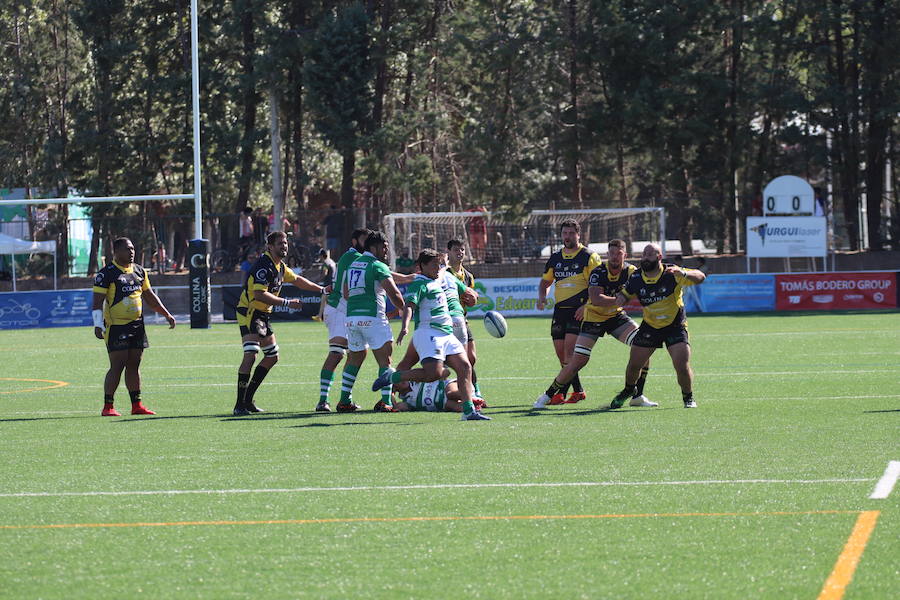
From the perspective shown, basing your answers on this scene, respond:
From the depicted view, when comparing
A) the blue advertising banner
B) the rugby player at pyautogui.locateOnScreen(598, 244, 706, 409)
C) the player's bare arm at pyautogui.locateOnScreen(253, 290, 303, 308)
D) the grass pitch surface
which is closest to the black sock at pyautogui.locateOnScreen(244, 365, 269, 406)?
the grass pitch surface

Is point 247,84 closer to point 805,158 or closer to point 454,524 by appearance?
point 805,158

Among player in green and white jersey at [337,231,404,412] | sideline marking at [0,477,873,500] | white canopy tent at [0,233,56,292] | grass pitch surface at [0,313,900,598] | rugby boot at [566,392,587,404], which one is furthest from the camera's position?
white canopy tent at [0,233,56,292]

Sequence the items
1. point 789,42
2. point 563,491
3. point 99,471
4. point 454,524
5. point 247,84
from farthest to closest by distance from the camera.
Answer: point 247,84
point 789,42
point 99,471
point 563,491
point 454,524

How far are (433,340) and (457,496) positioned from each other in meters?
4.34

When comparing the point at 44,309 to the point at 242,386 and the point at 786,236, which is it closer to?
the point at 786,236

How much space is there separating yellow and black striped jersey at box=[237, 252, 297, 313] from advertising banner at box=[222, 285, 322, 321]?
756 inches

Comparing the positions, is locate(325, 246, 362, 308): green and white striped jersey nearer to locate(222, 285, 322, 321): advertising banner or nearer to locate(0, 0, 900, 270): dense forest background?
locate(222, 285, 322, 321): advertising banner

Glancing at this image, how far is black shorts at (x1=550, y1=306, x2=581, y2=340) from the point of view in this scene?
47.9 feet

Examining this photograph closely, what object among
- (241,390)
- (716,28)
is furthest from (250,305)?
(716,28)

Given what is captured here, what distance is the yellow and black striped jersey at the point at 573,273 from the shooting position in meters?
14.6

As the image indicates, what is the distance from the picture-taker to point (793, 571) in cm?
615

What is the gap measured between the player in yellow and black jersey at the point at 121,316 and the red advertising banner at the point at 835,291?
22.9 metres

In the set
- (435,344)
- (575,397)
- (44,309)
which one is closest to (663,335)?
(575,397)

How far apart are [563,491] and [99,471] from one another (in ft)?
11.7
